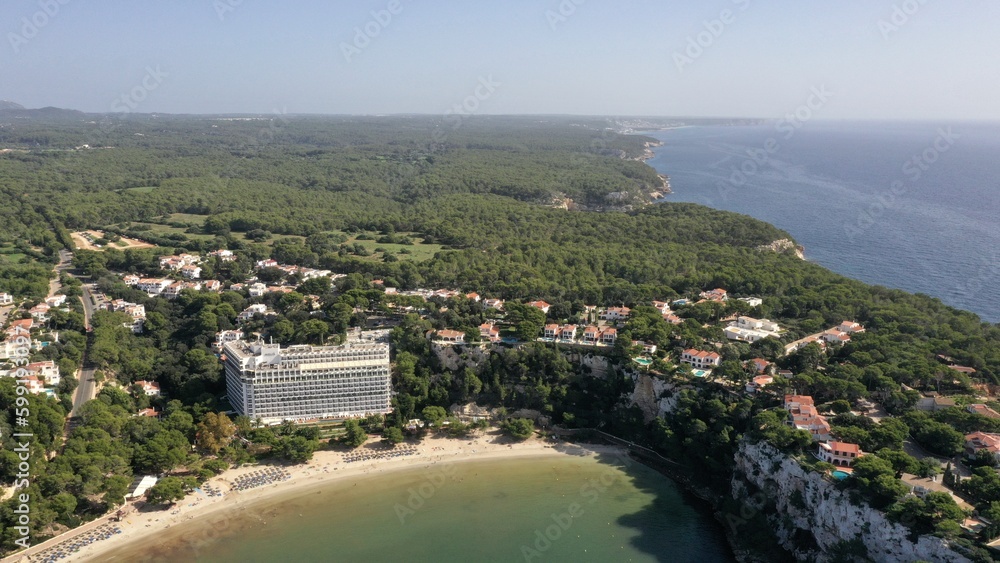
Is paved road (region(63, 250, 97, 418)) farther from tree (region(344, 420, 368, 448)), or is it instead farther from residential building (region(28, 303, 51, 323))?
tree (region(344, 420, 368, 448))

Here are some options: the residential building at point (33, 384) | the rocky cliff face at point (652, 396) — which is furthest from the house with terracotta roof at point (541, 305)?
the residential building at point (33, 384)

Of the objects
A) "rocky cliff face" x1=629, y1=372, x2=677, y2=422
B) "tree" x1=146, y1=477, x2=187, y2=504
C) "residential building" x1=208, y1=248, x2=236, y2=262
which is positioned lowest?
"tree" x1=146, y1=477, x2=187, y2=504

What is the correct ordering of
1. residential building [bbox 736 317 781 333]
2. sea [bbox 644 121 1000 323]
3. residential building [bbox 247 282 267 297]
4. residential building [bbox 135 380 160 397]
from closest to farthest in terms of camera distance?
residential building [bbox 135 380 160 397] → residential building [bbox 736 317 781 333] → residential building [bbox 247 282 267 297] → sea [bbox 644 121 1000 323]

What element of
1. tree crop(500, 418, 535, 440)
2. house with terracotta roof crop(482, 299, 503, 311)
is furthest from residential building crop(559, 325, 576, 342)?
tree crop(500, 418, 535, 440)

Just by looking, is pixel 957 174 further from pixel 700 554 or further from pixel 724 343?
pixel 700 554

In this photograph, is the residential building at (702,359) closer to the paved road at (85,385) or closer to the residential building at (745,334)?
the residential building at (745,334)

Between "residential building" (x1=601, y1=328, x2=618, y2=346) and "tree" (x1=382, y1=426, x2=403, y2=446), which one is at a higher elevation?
"residential building" (x1=601, y1=328, x2=618, y2=346)
